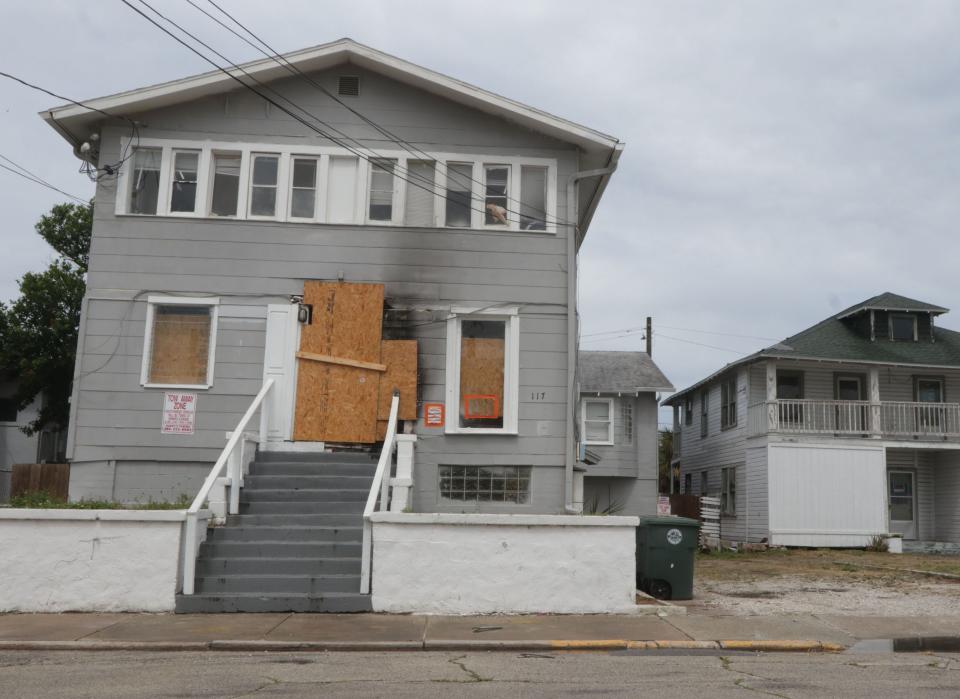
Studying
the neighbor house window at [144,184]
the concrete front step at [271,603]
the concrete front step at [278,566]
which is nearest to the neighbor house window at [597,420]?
the neighbor house window at [144,184]

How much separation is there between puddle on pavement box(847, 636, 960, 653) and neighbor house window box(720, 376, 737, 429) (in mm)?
21130

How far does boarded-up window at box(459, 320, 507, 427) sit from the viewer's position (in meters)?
14.7

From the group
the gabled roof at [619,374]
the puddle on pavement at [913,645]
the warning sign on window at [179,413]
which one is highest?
the gabled roof at [619,374]

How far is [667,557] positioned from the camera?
40.3ft

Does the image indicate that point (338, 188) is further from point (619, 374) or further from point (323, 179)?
point (619, 374)

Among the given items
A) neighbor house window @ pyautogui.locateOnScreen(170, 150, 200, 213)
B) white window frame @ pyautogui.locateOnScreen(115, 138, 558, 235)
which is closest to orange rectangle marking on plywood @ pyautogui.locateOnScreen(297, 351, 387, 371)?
white window frame @ pyautogui.locateOnScreen(115, 138, 558, 235)

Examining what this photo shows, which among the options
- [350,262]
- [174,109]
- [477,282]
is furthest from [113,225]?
[477,282]

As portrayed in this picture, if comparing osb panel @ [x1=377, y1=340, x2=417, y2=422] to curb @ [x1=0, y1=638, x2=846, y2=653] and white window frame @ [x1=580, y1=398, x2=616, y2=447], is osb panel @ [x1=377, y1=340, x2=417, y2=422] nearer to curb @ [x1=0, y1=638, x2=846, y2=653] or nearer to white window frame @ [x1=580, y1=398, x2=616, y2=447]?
curb @ [x1=0, y1=638, x2=846, y2=653]

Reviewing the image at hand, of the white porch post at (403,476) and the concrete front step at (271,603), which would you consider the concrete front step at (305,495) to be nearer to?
the white porch post at (403,476)

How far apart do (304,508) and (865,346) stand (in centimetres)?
2161

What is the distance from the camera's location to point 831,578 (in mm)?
16328

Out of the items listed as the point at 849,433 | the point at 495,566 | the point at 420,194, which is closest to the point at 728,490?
the point at 849,433

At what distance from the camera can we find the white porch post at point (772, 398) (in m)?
27.0

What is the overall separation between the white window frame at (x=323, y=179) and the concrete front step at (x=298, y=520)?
5.02 metres
